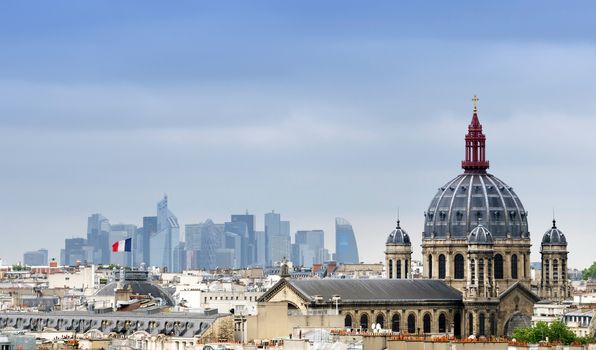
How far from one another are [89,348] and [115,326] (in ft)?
101

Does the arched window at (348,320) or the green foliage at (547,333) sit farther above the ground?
the arched window at (348,320)

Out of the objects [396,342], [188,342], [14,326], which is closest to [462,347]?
[396,342]

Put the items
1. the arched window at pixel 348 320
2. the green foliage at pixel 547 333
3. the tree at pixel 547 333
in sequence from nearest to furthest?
the green foliage at pixel 547 333
the tree at pixel 547 333
the arched window at pixel 348 320

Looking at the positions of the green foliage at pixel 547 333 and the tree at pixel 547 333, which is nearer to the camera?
the green foliage at pixel 547 333

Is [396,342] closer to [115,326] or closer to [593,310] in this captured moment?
[115,326]

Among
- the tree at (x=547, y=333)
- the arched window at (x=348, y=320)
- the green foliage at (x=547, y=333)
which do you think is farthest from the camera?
the arched window at (x=348, y=320)

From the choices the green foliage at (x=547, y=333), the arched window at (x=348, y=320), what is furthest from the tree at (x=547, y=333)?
the arched window at (x=348, y=320)

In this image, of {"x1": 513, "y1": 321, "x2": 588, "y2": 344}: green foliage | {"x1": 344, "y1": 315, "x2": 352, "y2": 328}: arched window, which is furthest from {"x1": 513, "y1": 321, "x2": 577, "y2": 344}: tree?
{"x1": 344, "y1": 315, "x2": 352, "y2": 328}: arched window

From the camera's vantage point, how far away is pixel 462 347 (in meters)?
114

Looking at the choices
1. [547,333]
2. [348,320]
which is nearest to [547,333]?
[547,333]

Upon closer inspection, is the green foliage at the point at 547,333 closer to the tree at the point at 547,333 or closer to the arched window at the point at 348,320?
the tree at the point at 547,333

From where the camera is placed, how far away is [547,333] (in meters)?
176

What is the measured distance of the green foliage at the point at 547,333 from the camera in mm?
172375

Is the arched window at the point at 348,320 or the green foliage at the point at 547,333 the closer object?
the green foliage at the point at 547,333
